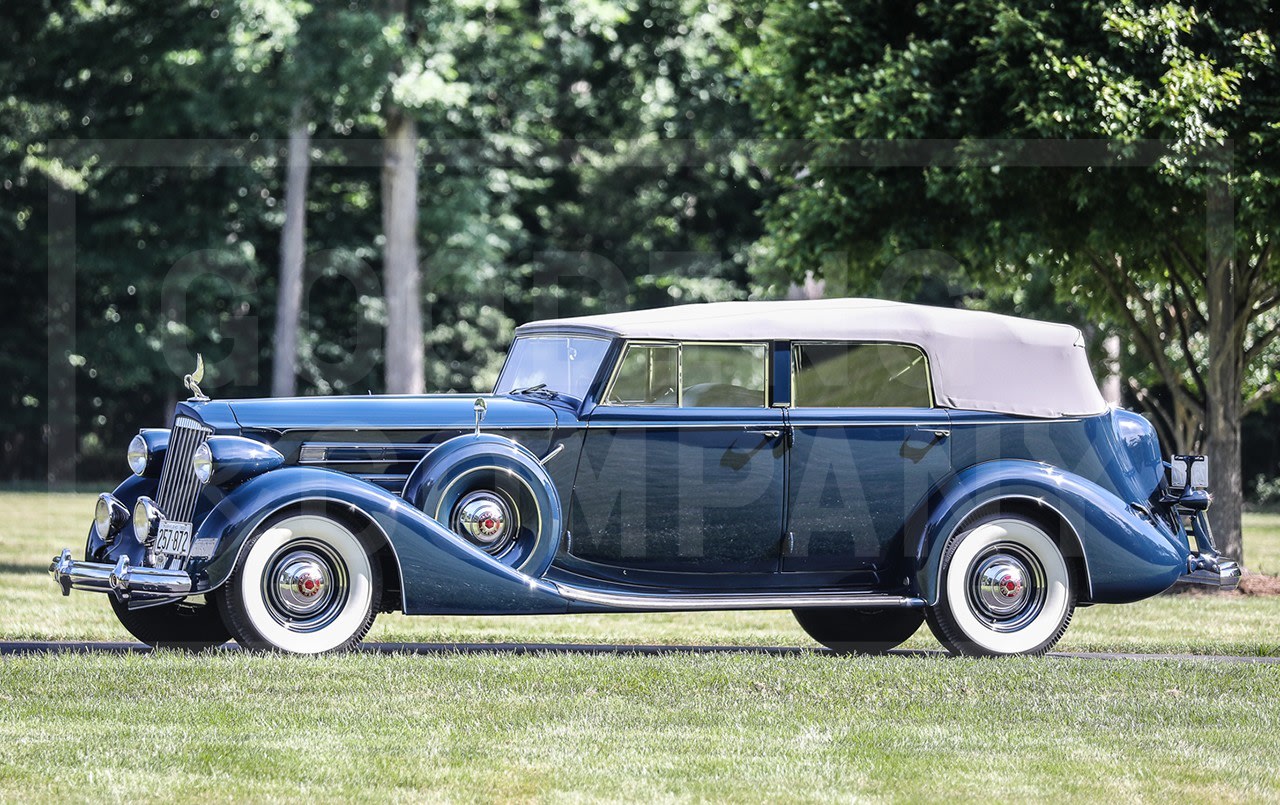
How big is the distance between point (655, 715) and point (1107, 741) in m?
1.93

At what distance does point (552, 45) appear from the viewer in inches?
1350

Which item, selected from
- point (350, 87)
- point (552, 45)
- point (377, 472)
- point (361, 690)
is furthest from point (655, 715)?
point (552, 45)

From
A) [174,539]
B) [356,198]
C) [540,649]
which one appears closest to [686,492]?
[540,649]

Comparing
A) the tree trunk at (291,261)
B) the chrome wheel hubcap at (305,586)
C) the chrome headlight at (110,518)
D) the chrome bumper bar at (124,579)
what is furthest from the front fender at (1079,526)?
the tree trunk at (291,261)

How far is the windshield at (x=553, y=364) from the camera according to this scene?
973cm

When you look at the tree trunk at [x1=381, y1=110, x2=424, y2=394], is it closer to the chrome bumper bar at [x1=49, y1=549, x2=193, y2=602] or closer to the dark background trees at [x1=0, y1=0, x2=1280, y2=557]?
the dark background trees at [x1=0, y1=0, x2=1280, y2=557]

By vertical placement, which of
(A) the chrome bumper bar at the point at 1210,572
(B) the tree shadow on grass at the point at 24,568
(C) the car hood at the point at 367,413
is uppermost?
(C) the car hood at the point at 367,413

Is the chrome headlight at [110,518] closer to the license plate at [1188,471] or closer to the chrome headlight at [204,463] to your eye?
the chrome headlight at [204,463]

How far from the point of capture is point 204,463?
348 inches

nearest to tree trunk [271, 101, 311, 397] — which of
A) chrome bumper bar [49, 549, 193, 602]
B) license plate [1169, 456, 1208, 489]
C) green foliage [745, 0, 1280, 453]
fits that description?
green foliage [745, 0, 1280, 453]

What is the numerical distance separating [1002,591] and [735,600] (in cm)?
164

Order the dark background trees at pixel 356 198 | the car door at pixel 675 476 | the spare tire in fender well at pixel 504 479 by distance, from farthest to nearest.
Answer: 1. the dark background trees at pixel 356 198
2. the car door at pixel 675 476
3. the spare tire in fender well at pixel 504 479

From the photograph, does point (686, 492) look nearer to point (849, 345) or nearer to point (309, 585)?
point (849, 345)

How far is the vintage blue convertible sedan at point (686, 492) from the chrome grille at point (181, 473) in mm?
19
